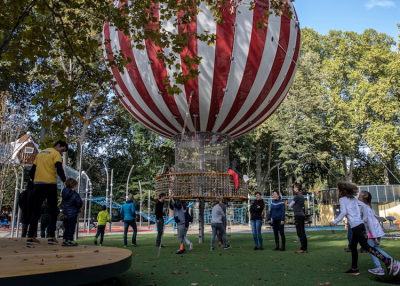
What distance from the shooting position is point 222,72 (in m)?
9.98

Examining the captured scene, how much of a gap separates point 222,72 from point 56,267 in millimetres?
7375

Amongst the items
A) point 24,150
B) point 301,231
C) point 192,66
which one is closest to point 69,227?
point 192,66

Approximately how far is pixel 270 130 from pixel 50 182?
100ft

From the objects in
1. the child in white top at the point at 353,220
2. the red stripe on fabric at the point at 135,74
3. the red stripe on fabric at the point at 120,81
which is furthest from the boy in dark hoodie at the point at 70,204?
the red stripe on fabric at the point at 120,81

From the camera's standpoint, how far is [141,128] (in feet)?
109

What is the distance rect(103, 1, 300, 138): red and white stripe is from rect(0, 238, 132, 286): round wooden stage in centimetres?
Answer: 598

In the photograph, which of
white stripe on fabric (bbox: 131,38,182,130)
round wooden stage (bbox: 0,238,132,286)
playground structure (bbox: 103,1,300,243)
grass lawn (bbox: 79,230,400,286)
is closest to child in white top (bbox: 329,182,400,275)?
grass lawn (bbox: 79,230,400,286)

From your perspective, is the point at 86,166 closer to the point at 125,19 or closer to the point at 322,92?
the point at 322,92

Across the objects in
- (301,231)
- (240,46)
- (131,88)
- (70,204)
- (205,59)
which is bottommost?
(301,231)

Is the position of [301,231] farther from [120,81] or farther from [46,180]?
[120,81]

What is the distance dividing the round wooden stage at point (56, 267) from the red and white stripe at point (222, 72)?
5.98 meters

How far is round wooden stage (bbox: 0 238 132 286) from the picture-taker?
3.26 metres

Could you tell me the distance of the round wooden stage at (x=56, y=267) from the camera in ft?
10.7

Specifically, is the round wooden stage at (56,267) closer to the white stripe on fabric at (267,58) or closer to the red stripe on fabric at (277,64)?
the white stripe on fabric at (267,58)
